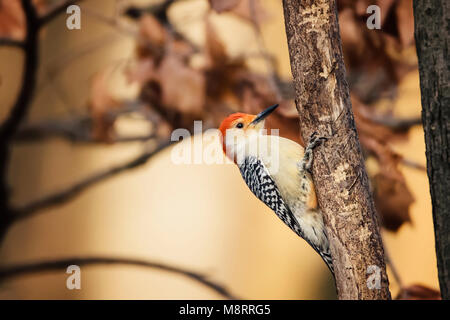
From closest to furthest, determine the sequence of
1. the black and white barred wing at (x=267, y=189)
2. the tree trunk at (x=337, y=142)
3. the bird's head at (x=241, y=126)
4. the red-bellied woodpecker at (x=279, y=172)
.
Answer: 1. the tree trunk at (x=337, y=142)
2. the red-bellied woodpecker at (x=279, y=172)
3. the black and white barred wing at (x=267, y=189)
4. the bird's head at (x=241, y=126)

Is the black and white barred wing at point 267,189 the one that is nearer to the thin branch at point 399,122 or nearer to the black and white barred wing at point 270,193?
the black and white barred wing at point 270,193

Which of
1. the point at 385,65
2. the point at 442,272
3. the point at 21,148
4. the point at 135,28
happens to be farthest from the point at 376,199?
the point at 21,148

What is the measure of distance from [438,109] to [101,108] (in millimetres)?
1525

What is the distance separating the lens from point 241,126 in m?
1.61

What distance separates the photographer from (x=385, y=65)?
1987mm

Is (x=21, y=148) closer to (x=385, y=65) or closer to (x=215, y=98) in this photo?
(x=215, y=98)

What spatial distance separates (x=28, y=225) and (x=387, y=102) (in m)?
2.33

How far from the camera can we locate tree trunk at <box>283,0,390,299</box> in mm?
1049

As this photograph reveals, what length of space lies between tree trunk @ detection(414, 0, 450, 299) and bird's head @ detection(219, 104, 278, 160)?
0.70 m

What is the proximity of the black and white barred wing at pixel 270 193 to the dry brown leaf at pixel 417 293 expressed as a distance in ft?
1.23

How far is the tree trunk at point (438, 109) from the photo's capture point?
909 millimetres
